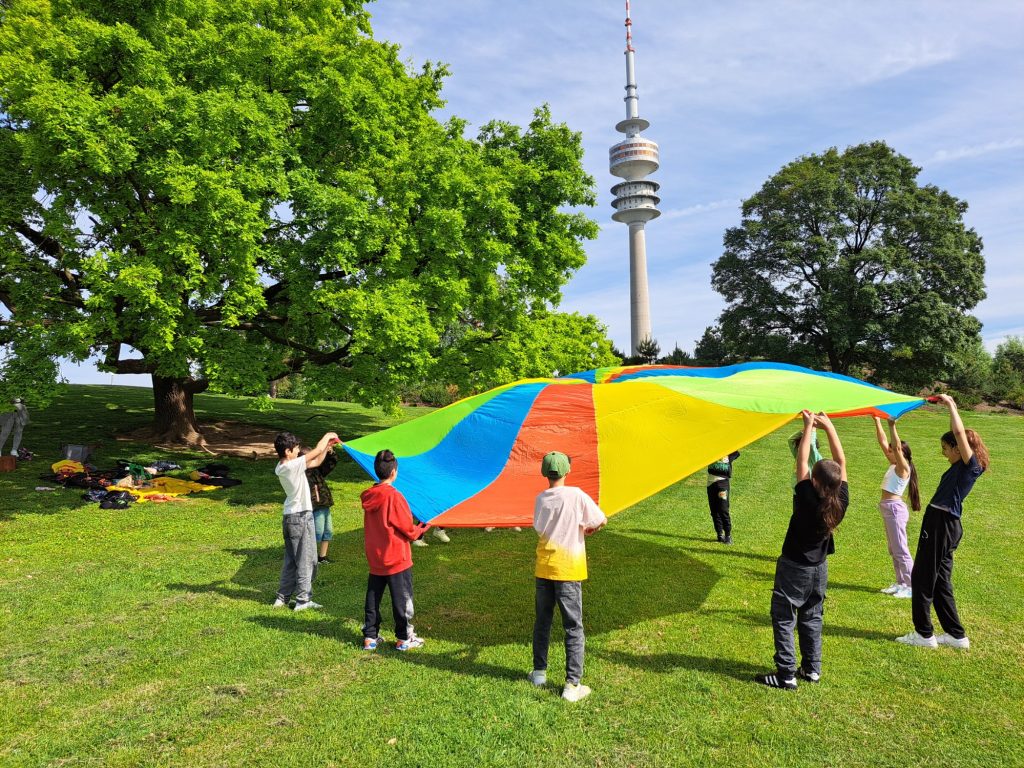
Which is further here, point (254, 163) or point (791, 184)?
point (791, 184)

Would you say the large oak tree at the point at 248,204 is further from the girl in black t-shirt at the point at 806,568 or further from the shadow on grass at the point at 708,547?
the girl in black t-shirt at the point at 806,568

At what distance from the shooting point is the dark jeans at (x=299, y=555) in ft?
23.2

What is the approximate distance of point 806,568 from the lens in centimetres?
518

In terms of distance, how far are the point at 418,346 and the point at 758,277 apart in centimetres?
2856

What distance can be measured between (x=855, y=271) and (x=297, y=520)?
35335mm

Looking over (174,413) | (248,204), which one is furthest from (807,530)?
(174,413)

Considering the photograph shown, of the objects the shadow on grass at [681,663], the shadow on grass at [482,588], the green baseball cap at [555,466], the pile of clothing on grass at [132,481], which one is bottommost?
the shadow on grass at [482,588]

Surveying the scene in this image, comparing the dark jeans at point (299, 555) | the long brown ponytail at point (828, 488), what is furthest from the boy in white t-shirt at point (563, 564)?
the dark jeans at point (299, 555)

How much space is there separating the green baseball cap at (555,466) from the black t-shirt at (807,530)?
1925 millimetres

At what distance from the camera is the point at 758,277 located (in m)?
36.3

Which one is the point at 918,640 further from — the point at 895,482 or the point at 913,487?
the point at 895,482

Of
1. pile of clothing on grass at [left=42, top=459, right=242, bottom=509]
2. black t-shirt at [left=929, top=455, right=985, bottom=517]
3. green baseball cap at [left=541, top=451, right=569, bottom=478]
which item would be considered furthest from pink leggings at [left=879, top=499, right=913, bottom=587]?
pile of clothing on grass at [left=42, top=459, right=242, bottom=509]

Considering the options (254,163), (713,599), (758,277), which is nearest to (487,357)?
(254,163)

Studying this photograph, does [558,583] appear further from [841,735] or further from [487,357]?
[487,357]
